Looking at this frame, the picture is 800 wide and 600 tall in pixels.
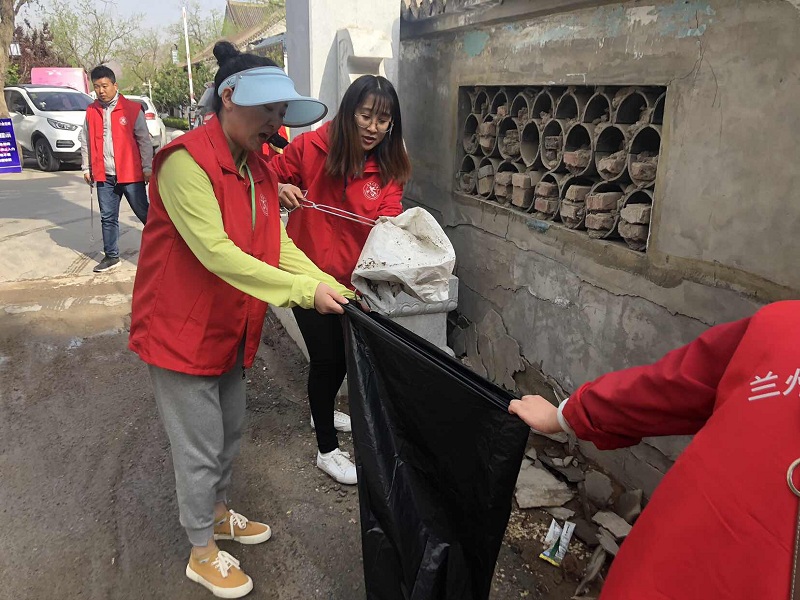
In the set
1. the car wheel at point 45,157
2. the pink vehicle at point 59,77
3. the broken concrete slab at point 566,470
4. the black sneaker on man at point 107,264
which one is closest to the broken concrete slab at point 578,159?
the broken concrete slab at point 566,470

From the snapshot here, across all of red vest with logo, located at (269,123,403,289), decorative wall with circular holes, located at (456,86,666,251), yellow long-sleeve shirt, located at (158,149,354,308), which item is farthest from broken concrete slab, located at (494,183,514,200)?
yellow long-sleeve shirt, located at (158,149,354,308)

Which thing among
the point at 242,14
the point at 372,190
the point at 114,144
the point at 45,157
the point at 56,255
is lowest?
the point at 56,255

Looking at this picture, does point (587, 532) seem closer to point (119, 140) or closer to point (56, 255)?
point (119, 140)

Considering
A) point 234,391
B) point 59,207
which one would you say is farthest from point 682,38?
point 59,207

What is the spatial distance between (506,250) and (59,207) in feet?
27.8

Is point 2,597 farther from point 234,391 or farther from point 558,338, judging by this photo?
point 558,338

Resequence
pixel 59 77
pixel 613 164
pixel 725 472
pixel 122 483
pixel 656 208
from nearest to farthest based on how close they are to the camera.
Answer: pixel 725 472 → pixel 656 208 → pixel 613 164 → pixel 122 483 → pixel 59 77

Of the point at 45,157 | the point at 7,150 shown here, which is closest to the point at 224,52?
the point at 7,150

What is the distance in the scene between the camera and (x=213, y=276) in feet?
6.52

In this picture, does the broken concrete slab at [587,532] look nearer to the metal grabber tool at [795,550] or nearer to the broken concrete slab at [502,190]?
→ the metal grabber tool at [795,550]

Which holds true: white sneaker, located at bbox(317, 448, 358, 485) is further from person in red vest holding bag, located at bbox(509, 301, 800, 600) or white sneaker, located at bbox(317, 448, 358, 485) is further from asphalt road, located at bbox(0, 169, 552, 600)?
person in red vest holding bag, located at bbox(509, 301, 800, 600)

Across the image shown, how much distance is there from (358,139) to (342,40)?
1.84 m

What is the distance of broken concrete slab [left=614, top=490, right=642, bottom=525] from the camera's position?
2602mm

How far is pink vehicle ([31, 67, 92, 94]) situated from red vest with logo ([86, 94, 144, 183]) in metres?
21.7
